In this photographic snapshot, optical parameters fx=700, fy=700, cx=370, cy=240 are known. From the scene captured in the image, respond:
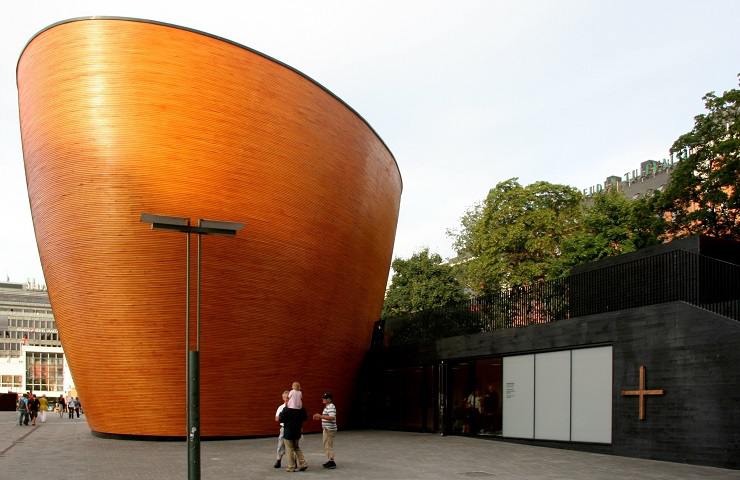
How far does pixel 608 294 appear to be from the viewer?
54.9 feet

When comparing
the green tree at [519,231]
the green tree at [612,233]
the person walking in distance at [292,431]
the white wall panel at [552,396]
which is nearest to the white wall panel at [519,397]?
the white wall panel at [552,396]

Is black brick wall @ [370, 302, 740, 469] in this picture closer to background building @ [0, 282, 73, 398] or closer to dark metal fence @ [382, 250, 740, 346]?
dark metal fence @ [382, 250, 740, 346]

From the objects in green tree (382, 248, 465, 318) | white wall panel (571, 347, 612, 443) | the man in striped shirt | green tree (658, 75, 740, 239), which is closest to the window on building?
green tree (382, 248, 465, 318)

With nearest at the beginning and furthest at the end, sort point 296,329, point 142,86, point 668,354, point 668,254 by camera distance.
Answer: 1. point 668,354
2. point 668,254
3. point 142,86
4. point 296,329

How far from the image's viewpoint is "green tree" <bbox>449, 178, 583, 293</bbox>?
1486 inches

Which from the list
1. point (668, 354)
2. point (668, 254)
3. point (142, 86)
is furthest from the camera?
point (142, 86)

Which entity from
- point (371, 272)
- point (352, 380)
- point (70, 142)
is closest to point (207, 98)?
point (70, 142)

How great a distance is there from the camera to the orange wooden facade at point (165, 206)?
1817 centimetres

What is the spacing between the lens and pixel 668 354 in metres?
14.0

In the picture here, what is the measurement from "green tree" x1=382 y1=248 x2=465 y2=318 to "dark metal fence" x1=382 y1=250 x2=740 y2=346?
770 inches

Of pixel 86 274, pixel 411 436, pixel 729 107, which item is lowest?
pixel 411 436

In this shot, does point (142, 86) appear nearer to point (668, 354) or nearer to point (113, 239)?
point (113, 239)

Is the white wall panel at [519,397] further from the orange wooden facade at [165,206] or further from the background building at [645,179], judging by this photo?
the background building at [645,179]

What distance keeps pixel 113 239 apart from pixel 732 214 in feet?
70.3
